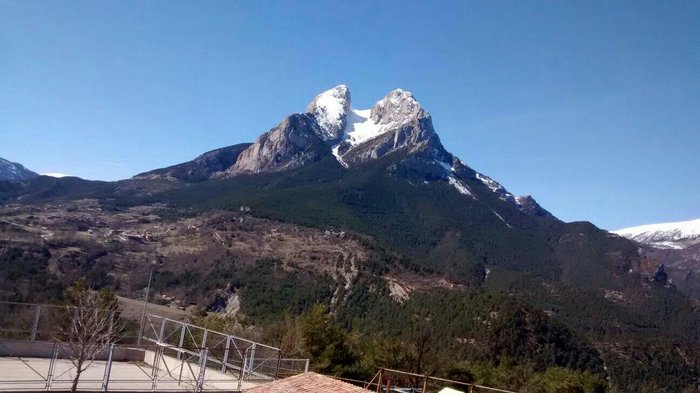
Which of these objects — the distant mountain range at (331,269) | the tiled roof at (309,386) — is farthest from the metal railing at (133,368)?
the distant mountain range at (331,269)

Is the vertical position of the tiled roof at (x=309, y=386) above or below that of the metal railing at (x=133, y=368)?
above

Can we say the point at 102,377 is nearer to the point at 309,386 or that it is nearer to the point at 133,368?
the point at 133,368

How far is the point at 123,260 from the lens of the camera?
127 metres

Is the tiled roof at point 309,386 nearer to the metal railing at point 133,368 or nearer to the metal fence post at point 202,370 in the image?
the metal fence post at point 202,370

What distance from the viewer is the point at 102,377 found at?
64.3 ft

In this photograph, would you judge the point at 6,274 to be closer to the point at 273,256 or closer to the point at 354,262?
the point at 273,256

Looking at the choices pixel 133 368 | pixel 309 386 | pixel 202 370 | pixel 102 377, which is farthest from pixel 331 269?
pixel 309 386

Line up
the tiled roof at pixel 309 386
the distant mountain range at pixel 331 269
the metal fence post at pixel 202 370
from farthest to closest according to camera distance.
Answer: the distant mountain range at pixel 331 269
the metal fence post at pixel 202 370
the tiled roof at pixel 309 386

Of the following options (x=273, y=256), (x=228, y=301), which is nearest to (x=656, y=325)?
(x=273, y=256)

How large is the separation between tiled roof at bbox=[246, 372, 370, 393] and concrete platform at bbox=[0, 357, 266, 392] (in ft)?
9.20

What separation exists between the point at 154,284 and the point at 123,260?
1370 cm

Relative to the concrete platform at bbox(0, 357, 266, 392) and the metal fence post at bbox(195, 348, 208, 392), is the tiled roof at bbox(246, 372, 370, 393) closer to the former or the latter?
the metal fence post at bbox(195, 348, 208, 392)

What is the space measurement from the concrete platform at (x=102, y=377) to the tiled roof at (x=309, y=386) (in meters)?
2.80

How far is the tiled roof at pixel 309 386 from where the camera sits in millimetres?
16391
